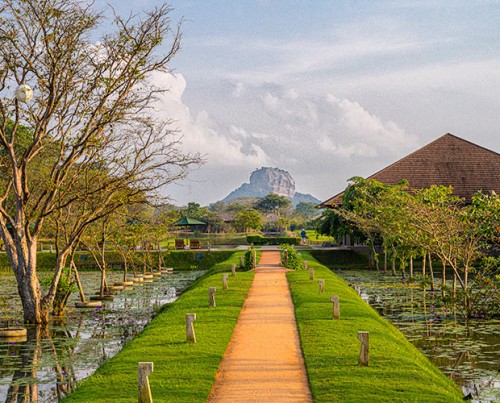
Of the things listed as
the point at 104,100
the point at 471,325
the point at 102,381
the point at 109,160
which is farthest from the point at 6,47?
the point at 471,325

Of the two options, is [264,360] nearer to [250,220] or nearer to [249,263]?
[249,263]

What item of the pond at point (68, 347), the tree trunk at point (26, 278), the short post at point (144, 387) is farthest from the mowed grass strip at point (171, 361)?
the tree trunk at point (26, 278)

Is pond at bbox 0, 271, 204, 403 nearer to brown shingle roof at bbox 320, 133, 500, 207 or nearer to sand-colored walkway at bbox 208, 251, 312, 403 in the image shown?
sand-colored walkway at bbox 208, 251, 312, 403

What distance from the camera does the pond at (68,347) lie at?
12.9 m

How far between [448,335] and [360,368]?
7182 millimetres

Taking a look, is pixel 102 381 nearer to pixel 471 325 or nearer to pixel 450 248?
pixel 471 325

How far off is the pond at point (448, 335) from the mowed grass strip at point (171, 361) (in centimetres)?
464

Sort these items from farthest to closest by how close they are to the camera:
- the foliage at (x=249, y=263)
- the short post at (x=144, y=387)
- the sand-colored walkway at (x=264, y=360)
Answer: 1. the foliage at (x=249, y=263)
2. the sand-colored walkway at (x=264, y=360)
3. the short post at (x=144, y=387)

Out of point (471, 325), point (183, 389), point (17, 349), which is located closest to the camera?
point (183, 389)

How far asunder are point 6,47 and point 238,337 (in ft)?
38.0

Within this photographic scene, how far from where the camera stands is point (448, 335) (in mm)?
17906

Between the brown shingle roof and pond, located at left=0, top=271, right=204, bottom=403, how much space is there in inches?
1028

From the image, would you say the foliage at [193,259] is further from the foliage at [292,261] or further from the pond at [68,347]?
the pond at [68,347]

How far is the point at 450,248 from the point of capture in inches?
889
